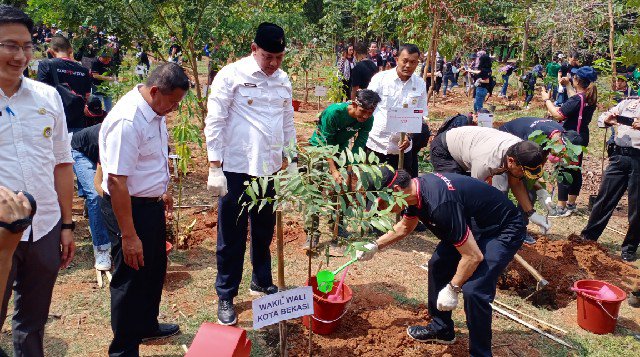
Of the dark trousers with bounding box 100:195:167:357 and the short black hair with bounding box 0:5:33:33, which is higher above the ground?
the short black hair with bounding box 0:5:33:33

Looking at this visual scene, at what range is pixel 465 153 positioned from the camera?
462cm

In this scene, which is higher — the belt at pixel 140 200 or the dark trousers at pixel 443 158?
the belt at pixel 140 200

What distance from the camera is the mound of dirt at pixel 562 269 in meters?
4.54

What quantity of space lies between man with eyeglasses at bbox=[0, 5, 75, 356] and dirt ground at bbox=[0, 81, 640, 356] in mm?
1020

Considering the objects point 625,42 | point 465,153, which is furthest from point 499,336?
point 625,42

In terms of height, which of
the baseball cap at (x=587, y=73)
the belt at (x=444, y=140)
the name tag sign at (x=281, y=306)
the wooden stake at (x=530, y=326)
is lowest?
the wooden stake at (x=530, y=326)

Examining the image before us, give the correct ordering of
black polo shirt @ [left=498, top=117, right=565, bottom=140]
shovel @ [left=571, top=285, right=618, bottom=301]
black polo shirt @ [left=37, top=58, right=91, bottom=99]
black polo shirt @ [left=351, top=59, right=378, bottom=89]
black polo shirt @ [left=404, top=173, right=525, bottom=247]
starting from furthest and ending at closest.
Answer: black polo shirt @ [left=351, top=59, right=378, bottom=89] < black polo shirt @ [left=37, top=58, right=91, bottom=99] < black polo shirt @ [left=498, top=117, right=565, bottom=140] < shovel @ [left=571, top=285, right=618, bottom=301] < black polo shirt @ [left=404, top=173, right=525, bottom=247]

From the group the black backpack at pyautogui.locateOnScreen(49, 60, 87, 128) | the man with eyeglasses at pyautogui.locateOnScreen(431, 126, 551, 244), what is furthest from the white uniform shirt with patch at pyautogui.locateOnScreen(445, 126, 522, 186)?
the black backpack at pyautogui.locateOnScreen(49, 60, 87, 128)

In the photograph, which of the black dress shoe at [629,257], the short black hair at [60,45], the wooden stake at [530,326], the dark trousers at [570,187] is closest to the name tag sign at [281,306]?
the wooden stake at [530,326]

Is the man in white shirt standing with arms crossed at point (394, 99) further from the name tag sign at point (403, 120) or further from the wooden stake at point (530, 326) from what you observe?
the wooden stake at point (530, 326)

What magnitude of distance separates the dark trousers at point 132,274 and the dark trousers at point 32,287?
0.39 metres

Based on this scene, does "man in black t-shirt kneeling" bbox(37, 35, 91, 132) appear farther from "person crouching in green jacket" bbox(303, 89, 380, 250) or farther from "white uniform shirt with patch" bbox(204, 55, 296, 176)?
"person crouching in green jacket" bbox(303, 89, 380, 250)

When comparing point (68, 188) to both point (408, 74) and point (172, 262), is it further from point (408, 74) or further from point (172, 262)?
point (408, 74)

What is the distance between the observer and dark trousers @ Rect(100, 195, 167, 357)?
288 cm
